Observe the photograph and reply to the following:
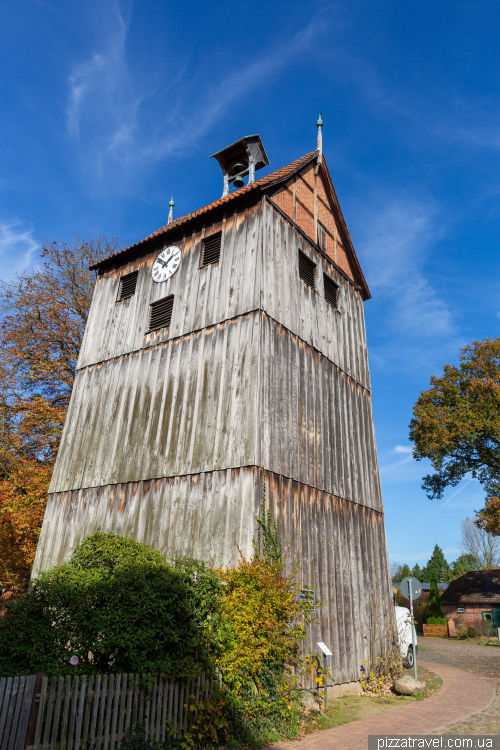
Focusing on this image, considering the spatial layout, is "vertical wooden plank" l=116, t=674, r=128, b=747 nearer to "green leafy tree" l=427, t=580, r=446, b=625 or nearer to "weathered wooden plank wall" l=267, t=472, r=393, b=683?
"weathered wooden plank wall" l=267, t=472, r=393, b=683

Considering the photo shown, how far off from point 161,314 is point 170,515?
6.06m

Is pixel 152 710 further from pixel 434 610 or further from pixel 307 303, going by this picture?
pixel 434 610

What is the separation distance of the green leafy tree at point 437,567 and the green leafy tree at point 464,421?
4722 centimetres

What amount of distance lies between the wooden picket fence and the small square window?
10.5 meters

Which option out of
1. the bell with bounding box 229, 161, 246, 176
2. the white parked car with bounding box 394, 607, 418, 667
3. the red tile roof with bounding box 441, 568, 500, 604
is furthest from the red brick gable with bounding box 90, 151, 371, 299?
the red tile roof with bounding box 441, 568, 500, 604

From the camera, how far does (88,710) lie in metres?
6.12

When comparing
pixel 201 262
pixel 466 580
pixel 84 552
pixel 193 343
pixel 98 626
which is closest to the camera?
pixel 98 626

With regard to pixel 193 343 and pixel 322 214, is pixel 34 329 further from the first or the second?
pixel 322 214

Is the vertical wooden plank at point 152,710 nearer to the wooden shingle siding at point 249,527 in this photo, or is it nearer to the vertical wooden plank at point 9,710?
the vertical wooden plank at point 9,710

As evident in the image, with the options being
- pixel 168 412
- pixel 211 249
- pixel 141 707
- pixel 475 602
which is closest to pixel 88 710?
pixel 141 707

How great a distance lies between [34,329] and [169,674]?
18918 mm

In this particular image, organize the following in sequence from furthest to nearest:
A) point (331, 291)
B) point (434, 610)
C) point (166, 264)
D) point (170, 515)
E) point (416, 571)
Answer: point (416, 571) < point (434, 610) < point (331, 291) < point (166, 264) < point (170, 515)

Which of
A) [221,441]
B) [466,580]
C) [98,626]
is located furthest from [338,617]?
[466,580]

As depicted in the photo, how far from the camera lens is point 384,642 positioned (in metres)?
13.6
